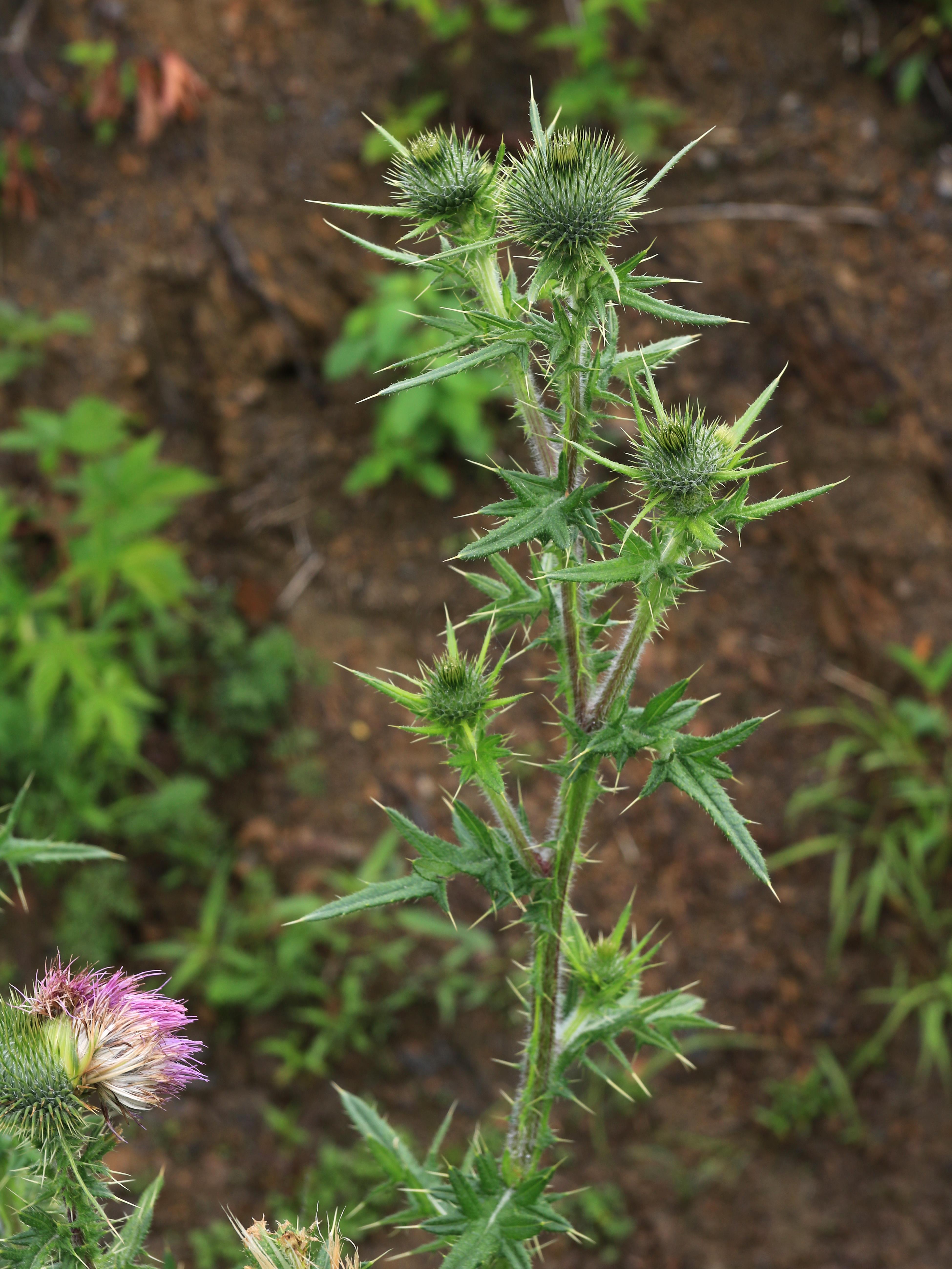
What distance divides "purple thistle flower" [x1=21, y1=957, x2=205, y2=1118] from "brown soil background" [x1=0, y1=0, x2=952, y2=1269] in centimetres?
287

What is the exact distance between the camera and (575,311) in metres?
1.82

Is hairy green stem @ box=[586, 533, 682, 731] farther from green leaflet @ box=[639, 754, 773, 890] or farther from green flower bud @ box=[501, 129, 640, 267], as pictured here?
green flower bud @ box=[501, 129, 640, 267]

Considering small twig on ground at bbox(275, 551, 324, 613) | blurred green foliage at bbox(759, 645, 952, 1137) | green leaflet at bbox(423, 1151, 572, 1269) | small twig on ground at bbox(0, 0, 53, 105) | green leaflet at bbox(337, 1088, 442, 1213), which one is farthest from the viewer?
small twig on ground at bbox(0, 0, 53, 105)

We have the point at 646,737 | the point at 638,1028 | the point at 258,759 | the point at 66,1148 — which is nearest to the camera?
the point at 66,1148

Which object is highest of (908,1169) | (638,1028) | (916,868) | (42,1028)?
(42,1028)

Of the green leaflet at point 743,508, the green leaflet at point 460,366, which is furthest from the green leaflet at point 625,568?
the green leaflet at point 460,366

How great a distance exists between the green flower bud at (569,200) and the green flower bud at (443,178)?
0.06 m

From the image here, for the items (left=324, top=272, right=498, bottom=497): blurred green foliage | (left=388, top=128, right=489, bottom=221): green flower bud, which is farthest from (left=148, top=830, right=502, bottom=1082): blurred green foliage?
(left=388, top=128, right=489, bottom=221): green flower bud

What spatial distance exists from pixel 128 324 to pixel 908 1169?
5.43m

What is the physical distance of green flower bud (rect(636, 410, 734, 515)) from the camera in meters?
1.75

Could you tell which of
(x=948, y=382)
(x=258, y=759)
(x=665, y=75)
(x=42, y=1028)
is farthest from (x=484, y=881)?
(x=665, y=75)

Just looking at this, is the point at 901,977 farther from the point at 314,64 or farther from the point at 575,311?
the point at 314,64

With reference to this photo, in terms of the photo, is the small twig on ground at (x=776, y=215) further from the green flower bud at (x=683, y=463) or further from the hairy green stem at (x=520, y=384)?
the green flower bud at (x=683, y=463)

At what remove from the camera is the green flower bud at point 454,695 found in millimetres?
1890
